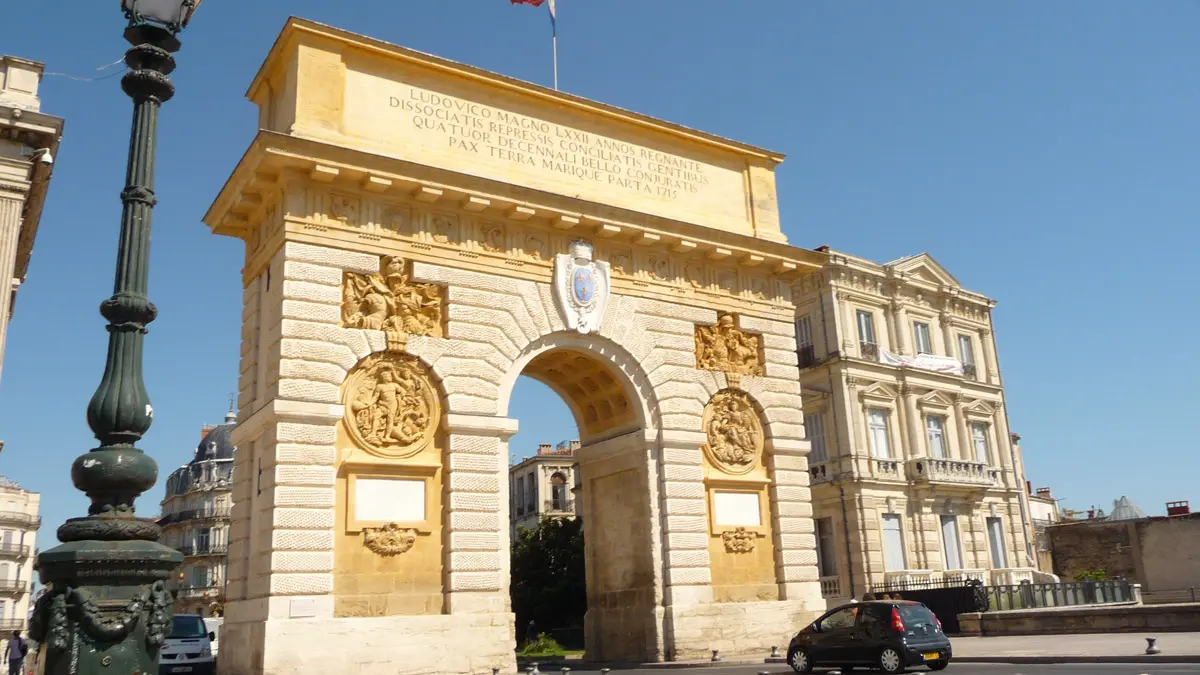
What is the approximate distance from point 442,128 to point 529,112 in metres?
2.12

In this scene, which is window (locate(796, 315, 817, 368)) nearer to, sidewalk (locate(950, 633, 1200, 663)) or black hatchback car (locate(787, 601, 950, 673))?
sidewalk (locate(950, 633, 1200, 663))

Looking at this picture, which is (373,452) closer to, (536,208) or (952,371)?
(536,208)

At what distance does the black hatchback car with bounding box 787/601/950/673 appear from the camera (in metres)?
15.0

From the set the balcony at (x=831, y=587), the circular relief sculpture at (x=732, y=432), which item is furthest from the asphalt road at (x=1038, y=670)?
the balcony at (x=831, y=587)

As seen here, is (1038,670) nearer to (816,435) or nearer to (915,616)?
(915,616)

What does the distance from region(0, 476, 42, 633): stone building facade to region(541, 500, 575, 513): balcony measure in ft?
93.5

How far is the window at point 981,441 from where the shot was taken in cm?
3755

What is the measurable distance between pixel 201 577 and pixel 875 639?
67.7 m

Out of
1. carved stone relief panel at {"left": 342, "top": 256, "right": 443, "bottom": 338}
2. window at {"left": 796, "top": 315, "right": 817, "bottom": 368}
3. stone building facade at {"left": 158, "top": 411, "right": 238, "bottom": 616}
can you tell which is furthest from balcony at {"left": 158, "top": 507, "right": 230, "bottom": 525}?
carved stone relief panel at {"left": 342, "top": 256, "right": 443, "bottom": 338}

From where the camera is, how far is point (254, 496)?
16391 millimetres

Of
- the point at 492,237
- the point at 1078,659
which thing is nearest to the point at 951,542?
the point at 1078,659

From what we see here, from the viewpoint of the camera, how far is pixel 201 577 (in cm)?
7219

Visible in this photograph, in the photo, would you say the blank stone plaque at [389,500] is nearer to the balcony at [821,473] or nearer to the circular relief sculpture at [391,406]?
the circular relief sculpture at [391,406]

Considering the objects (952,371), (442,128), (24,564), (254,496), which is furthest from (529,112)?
(24,564)
